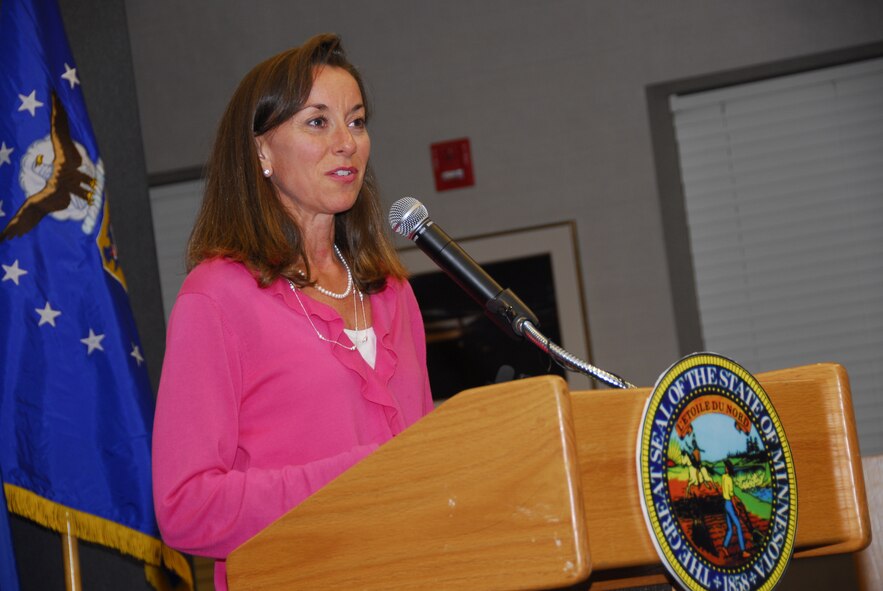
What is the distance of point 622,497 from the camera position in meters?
0.90

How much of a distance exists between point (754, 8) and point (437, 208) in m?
1.55

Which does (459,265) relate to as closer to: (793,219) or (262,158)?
(262,158)

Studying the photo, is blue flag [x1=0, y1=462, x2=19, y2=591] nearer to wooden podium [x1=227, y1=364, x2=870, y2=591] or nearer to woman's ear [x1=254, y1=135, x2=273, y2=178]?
woman's ear [x1=254, y1=135, x2=273, y2=178]

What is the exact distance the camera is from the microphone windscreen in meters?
1.32

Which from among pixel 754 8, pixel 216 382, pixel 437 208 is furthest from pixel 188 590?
pixel 754 8

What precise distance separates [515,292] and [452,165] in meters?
0.61

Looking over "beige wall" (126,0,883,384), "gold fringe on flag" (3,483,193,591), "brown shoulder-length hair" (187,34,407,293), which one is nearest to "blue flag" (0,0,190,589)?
"gold fringe on flag" (3,483,193,591)

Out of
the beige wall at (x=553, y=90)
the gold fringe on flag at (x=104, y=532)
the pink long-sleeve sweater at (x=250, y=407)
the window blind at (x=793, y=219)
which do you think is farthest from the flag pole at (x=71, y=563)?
the window blind at (x=793, y=219)

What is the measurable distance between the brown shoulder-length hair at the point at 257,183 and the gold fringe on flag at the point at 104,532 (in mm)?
1124

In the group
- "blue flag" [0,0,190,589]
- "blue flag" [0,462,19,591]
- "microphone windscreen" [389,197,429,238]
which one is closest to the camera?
"microphone windscreen" [389,197,429,238]

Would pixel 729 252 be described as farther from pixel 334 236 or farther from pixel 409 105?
pixel 334 236

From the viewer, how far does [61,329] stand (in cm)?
246

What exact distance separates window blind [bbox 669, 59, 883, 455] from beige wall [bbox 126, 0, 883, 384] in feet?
0.57

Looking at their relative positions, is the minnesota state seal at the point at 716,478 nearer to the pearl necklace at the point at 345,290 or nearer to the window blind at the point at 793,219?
the pearl necklace at the point at 345,290
